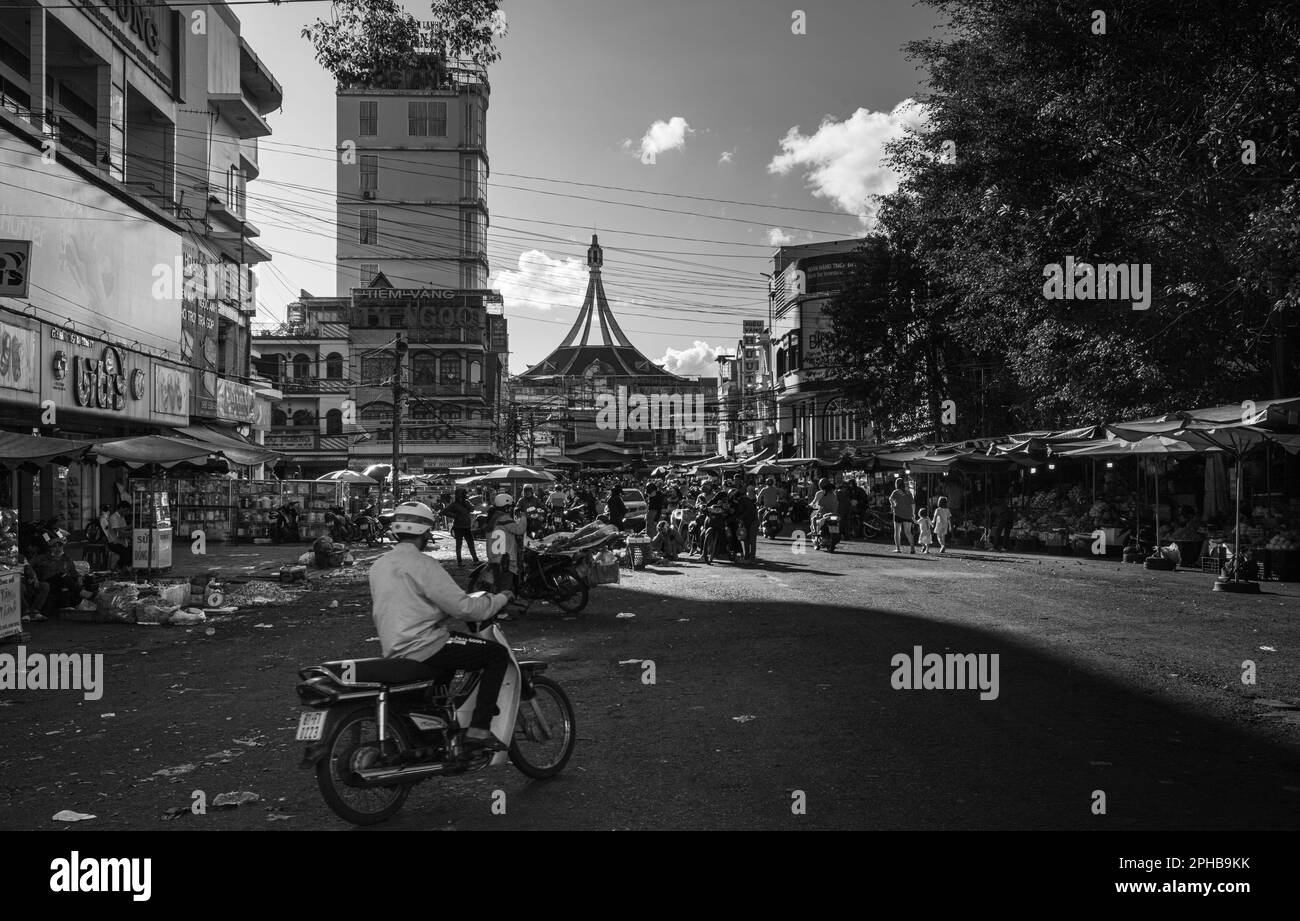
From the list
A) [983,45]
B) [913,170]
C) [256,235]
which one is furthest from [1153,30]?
[256,235]

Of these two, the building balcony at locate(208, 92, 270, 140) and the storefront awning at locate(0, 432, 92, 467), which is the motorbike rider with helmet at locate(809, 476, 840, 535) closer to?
the storefront awning at locate(0, 432, 92, 467)

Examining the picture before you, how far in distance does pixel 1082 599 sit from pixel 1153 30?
8802mm

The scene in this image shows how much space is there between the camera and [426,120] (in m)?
100

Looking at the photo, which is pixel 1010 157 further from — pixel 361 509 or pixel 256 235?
pixel 256 235

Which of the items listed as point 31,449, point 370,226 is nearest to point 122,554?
point 31,449

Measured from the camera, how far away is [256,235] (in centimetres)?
4053

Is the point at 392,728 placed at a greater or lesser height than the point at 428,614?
lesser

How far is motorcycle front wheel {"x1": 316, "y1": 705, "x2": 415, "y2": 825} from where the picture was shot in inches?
200

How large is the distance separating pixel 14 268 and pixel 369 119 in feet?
294

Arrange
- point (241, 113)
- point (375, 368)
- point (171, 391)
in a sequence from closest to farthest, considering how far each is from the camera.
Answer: point (171, 391) → point (241, 113) → point (375, 368)

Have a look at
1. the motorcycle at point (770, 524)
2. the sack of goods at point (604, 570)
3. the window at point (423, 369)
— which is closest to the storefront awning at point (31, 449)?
the sack of goods at point (604, 570)

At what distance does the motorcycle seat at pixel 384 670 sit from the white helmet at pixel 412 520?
700 millimetres

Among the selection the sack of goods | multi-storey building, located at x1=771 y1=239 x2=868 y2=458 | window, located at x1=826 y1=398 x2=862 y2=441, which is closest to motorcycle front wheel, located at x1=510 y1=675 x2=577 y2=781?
the sack of goods

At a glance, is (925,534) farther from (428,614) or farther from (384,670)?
(384,670)
